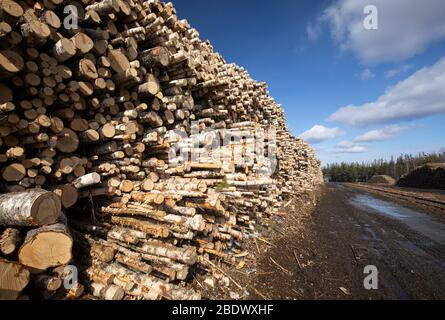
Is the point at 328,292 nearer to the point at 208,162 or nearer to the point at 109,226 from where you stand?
the point at 208,162

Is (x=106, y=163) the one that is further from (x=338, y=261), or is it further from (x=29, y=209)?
(x=338, y=261)

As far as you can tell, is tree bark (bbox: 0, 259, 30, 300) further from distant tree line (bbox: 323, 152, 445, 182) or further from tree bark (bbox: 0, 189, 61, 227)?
distant tree line (bbox: 323, 152, 445, 182)

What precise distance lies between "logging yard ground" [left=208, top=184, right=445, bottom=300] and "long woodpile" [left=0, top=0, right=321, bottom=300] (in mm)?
666

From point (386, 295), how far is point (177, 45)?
6.80 meters

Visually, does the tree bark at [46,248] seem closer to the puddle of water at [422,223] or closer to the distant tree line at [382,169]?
the puddle of water at [422,223]

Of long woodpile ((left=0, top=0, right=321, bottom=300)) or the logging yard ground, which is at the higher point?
long woodpile ((left=0, top=0, right=321, bottom=300))

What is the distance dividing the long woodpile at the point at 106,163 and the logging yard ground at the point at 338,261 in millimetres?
666

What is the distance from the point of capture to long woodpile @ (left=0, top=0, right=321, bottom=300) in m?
3.17

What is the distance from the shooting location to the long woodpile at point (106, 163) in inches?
125

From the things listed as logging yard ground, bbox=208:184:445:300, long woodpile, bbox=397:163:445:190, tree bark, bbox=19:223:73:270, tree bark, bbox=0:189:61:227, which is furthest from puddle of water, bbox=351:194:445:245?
long woodpile, bbox=397:163:445:190

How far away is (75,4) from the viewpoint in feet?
14.3
